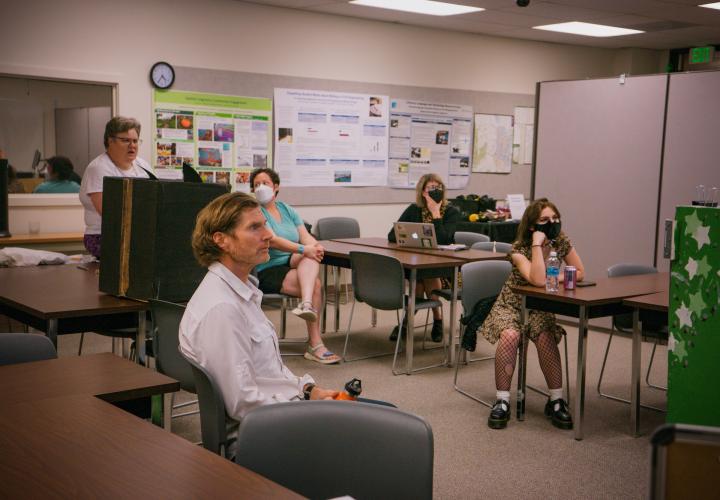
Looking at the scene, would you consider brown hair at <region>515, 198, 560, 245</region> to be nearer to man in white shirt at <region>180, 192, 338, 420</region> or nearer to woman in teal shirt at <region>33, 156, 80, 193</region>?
man in white shirt at <region>180, 192, 338, 420</region>

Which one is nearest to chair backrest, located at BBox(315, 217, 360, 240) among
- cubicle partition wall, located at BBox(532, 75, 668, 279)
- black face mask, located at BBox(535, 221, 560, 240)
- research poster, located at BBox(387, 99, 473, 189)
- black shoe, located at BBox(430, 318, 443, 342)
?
research poster, located at BBox(387, 99, 473, 189)

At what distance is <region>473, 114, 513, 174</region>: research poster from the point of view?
899 cm

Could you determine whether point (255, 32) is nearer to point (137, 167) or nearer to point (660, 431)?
point (137, 167)

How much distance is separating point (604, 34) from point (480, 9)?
2255 millimetres

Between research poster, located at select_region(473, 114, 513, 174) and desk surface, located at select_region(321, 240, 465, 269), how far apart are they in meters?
3.35

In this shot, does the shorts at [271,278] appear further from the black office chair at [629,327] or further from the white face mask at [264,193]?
the black office chair at [629,327]

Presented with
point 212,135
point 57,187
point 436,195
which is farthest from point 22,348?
point 212,135

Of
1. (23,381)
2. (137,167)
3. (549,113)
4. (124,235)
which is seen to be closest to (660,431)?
(23,381)

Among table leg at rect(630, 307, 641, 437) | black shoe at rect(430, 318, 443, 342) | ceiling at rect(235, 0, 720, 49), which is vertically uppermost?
ceiling at rect(235, 0, 720, 49)

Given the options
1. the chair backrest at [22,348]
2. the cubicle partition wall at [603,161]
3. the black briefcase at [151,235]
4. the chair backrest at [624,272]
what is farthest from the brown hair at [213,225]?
the cubicle partition wall at [603,161]

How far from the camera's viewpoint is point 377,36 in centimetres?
798

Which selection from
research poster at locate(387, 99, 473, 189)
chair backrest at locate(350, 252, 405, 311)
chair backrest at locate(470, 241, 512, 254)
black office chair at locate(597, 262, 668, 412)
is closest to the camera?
black office chair at locate(597, 262, 668, 412)

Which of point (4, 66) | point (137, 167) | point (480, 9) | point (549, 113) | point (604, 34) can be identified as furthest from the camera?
point (604, 34)

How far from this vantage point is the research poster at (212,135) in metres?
6.70
